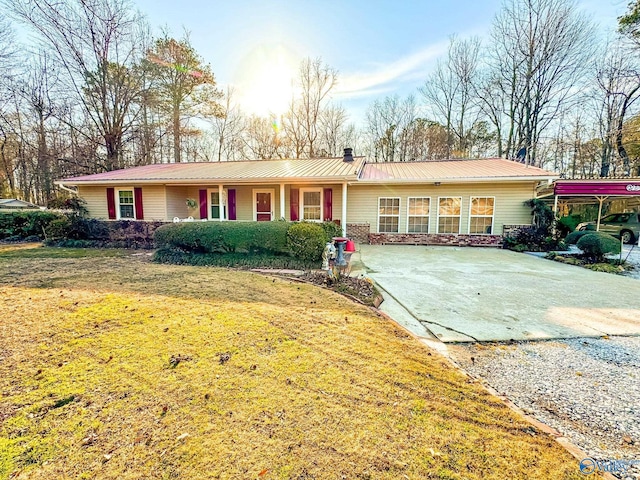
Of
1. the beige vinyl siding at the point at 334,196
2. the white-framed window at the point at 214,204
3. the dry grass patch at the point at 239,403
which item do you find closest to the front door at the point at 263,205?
the beige vinyl siding at the point at 334,196

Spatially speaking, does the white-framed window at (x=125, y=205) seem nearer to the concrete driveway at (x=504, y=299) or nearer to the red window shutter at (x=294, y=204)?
the red window shutter at (x=294, y=204)

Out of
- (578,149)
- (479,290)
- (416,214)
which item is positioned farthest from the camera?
(578,149)

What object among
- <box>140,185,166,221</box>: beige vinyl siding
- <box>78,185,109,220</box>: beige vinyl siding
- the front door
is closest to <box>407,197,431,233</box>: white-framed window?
the front door

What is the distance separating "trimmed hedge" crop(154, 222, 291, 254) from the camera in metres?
7.05

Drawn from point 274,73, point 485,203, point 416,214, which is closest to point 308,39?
point 274,73

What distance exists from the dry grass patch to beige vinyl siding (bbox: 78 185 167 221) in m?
9.65

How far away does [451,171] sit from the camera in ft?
40.0

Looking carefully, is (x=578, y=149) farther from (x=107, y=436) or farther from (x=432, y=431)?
(x=107, y=436)

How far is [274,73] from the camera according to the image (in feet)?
50.5

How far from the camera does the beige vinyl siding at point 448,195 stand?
11.1m

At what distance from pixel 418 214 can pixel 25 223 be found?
16815 mm

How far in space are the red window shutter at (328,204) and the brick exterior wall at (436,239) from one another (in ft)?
6.40

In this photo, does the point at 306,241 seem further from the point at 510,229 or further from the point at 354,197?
the point at 510,229

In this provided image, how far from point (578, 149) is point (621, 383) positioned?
23.9 metres
